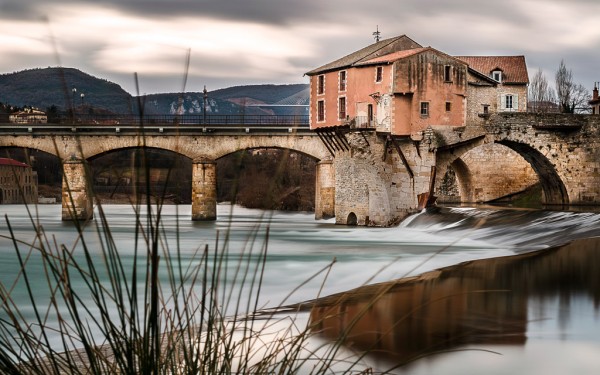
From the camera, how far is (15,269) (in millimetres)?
18609

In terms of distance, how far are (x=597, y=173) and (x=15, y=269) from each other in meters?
24.9

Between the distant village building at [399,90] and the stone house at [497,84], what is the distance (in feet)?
0.18

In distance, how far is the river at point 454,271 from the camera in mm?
6930

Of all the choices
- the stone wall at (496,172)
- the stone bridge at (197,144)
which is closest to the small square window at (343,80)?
the stone bridge at (197,144)

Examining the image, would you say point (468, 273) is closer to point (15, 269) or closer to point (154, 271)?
point (15, 269)

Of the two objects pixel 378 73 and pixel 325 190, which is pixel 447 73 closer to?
pixel 378 73

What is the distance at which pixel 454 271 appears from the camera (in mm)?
15375

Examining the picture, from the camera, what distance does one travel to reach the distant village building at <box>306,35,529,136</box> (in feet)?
103

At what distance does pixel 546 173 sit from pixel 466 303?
26.9m

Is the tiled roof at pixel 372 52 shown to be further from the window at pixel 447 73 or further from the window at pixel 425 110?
the window at pixel 425 110

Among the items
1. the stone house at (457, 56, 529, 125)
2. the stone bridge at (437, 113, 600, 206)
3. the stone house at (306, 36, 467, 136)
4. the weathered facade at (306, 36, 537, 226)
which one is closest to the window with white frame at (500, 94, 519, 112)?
the stone house at (457, 56, 529, 125)

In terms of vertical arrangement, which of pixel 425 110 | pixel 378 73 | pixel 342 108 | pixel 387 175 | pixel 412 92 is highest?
pixel 378 73

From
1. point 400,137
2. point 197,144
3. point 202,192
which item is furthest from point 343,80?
point 202,192

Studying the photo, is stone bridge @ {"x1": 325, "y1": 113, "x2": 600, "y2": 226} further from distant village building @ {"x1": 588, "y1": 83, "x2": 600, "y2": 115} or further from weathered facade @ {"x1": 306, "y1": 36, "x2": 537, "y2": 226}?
distant village building @ {"x1": 588, "y1": 83, "x2": 600, "y2": 115}
